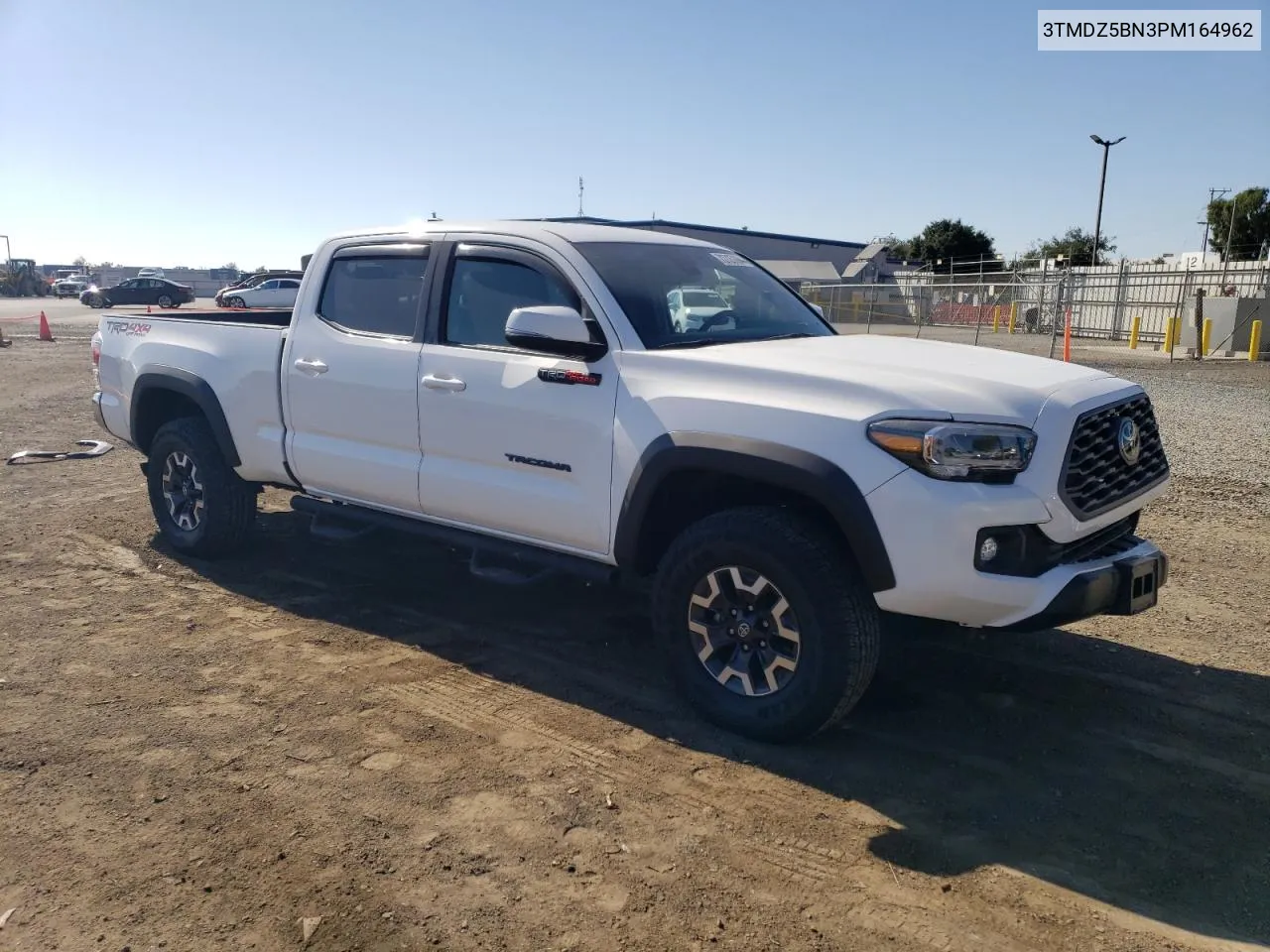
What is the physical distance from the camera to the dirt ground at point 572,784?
2.82 metres

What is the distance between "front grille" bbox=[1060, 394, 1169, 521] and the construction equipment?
76128mm

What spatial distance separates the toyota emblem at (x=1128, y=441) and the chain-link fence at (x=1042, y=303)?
64.8ft

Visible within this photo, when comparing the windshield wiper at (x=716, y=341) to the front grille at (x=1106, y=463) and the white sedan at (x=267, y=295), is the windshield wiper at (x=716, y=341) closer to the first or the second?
the front grille at (x=1106, y=463)

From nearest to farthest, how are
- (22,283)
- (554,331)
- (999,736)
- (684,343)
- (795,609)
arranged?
(795,609) < (999,736) < (554,331) < (684,343) < (22,283)

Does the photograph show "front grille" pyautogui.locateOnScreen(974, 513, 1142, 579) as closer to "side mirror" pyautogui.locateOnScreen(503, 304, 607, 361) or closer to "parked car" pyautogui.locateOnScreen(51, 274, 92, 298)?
"side mirror" pyautogui.locateOnScreen(503, 304, 607, 361)

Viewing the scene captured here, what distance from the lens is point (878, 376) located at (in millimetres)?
3633

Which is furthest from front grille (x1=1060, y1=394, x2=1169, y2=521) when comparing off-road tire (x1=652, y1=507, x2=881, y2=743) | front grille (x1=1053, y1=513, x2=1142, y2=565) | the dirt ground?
the dirt ground

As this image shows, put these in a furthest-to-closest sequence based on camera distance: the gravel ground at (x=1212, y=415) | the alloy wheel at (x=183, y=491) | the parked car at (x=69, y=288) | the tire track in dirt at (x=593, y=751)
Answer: the parked car at (x=69, y=288) → the gravel ground at (x=1212, y=415) → the alloy wheel at (x=183, y=491) → the tire track in dirt at (x=593, y=751)

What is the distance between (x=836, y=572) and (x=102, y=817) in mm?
2561

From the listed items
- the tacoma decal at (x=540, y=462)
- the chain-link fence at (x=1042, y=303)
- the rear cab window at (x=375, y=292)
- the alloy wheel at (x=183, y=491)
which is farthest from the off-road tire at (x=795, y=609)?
the chain-link fence at (x=1042, y=303)

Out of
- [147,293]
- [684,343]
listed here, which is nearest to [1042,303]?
[684,343]

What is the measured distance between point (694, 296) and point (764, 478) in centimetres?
134

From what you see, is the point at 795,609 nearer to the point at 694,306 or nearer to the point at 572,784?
the point at 572,784

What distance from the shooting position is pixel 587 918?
2.79 meters
